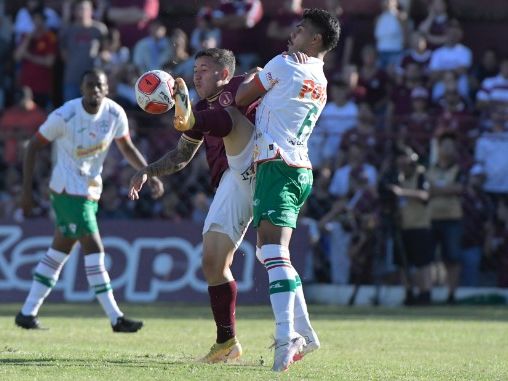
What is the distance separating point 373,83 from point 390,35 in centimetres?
Result: 113

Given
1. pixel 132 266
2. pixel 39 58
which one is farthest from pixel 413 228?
pixel 39 58

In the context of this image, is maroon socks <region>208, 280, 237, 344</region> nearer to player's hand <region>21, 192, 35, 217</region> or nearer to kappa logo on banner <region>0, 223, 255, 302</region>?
player's hand <region>21, 192, 35, 217</region>

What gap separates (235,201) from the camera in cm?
936

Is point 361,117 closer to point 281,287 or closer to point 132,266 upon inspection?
point 132,266

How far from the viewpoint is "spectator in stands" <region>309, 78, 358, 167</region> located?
18484 millimetres

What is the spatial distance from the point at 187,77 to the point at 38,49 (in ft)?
11.6

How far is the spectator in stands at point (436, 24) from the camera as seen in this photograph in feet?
66.3

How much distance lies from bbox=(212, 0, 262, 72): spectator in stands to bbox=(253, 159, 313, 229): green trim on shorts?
11.9 metres

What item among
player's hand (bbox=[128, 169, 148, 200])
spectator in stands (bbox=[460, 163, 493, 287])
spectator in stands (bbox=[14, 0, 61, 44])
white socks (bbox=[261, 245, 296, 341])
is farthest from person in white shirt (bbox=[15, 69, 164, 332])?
spectator in stands (bbox=[14, 0, 61, 44])

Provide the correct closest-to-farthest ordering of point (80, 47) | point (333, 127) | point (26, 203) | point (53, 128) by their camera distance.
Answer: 1. point (26, 203)
2. point (53, 128)
3. point (333, 127)
4. point (80, 47)

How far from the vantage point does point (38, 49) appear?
21.3 m

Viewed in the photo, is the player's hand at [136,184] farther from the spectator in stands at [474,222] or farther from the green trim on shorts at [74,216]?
the spectator in stands at [474,222]

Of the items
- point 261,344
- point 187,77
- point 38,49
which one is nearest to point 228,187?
point 261,344

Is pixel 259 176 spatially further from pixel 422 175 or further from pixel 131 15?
pixel 131 15
